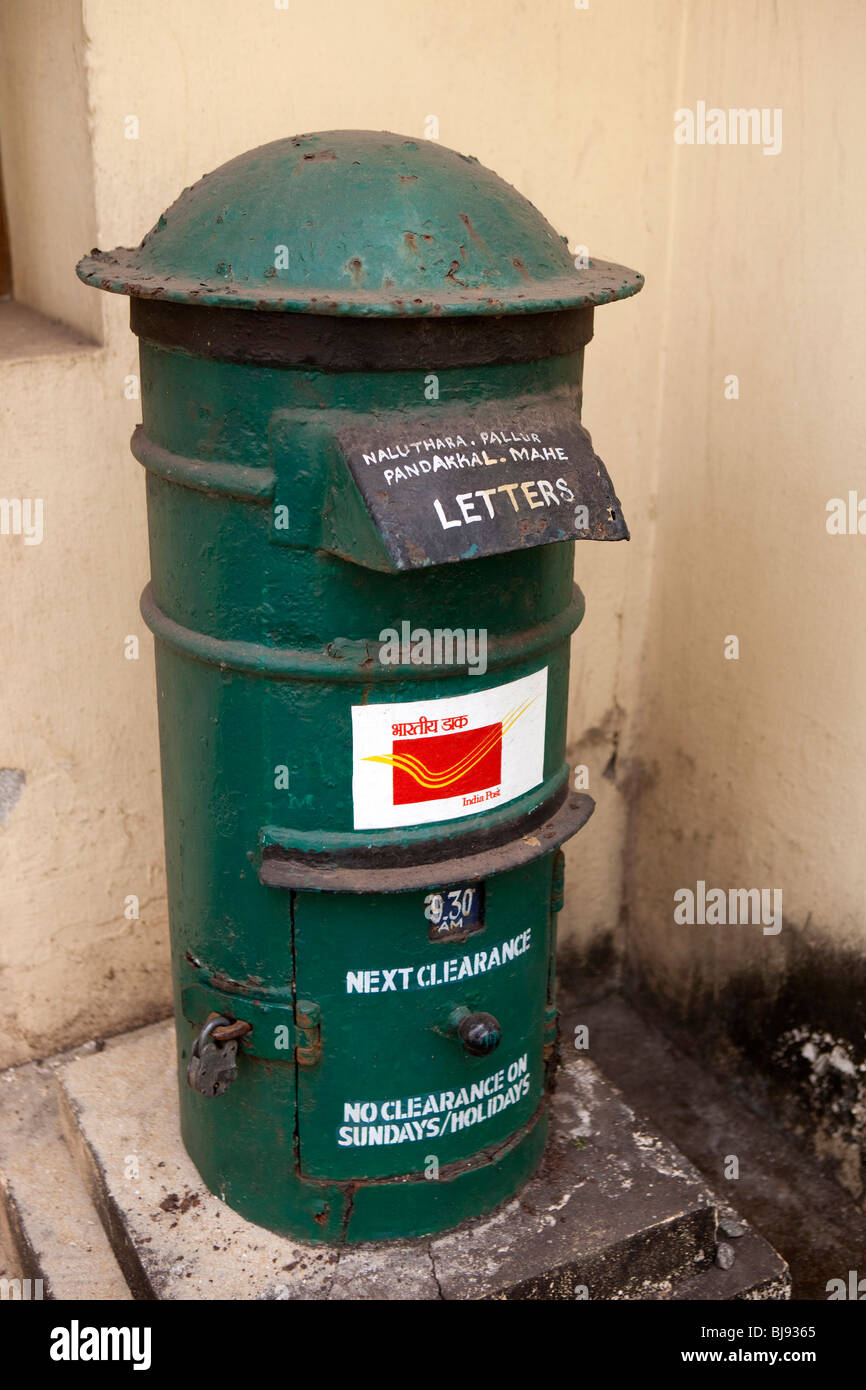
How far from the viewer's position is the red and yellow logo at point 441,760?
228 cm

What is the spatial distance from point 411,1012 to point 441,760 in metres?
0.49

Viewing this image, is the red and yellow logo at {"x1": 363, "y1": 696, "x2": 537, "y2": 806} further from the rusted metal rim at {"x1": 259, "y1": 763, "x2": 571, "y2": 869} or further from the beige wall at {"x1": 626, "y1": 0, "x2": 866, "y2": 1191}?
the beige wall at {"x1": 626, "y1": 0, "x2": 866, "y2": 1191}

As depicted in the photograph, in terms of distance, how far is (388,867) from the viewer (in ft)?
7.65

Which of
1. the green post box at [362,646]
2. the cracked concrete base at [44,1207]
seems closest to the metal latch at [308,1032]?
the green post box at [362,646]

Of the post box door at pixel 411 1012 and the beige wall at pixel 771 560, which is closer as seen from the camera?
the post box door at pixel 411 1012

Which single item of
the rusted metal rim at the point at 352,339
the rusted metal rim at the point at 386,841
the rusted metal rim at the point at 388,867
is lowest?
the rusted metal rim at the point at 388,867

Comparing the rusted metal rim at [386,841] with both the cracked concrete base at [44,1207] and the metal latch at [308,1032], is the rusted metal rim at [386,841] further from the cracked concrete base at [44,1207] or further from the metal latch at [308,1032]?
the cracked concrete base at [44,1207]

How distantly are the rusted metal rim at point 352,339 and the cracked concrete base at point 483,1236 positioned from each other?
1.65 meters

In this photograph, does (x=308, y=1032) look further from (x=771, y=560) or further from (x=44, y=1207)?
(x=771, y=560)

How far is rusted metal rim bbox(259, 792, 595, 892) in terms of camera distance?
2.31 m

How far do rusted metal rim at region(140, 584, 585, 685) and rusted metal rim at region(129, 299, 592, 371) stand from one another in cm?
45

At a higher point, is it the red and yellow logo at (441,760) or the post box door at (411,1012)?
the red and yellow logo at (441,760)

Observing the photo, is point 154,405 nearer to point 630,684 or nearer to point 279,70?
point 279,70

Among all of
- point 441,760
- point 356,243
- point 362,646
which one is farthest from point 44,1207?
point 356,243
